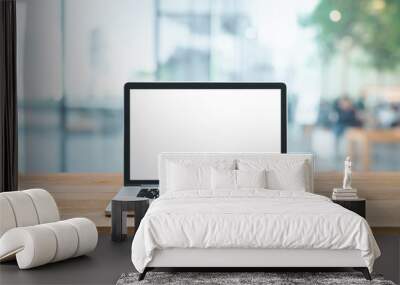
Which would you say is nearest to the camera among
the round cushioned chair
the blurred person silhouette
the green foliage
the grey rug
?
the grey rug

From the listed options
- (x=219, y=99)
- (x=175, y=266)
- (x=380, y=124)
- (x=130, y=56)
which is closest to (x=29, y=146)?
(x=130, y=56)

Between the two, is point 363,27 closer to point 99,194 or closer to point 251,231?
point 99,194

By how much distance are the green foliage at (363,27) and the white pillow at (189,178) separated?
2.09 metres

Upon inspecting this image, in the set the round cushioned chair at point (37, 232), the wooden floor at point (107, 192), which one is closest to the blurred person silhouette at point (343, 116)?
the wooden floor at point (107, 192)

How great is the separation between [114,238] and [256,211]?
2.18 metres

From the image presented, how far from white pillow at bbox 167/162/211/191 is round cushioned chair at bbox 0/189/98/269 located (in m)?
1.09

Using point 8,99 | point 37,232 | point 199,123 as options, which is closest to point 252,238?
point 37,232

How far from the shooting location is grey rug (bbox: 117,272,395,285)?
5382 mm

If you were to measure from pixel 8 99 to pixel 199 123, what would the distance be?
6.49 ft

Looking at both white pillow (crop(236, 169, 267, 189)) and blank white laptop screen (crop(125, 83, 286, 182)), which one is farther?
blank white laptop screen (crop(125, 83, 286, 182))

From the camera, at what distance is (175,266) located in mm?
5527

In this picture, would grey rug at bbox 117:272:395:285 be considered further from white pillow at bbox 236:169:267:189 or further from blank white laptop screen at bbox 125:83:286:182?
blank white laptop screen at bbox 125:83:286:182

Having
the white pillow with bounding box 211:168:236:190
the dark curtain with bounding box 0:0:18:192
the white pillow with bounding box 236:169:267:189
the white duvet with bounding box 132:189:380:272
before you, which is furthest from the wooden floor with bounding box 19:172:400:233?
the white duvet with bounding box 132:189:380:272

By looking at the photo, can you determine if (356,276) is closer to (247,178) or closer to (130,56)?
(247,178)
